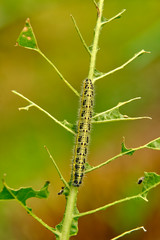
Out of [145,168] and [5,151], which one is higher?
[5,151]

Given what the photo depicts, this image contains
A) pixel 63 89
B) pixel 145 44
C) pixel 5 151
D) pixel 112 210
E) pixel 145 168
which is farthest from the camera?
pixel 63 89

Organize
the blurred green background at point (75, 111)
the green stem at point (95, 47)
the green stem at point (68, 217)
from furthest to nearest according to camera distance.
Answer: the blurred green background at point (75, 111) → the green stem at point (95, 47) → the green stem at point (68, 217)

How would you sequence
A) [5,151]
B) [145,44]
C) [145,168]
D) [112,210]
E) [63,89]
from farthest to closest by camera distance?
[63,89], [5,151], [145,168], [112,210], [145,44]

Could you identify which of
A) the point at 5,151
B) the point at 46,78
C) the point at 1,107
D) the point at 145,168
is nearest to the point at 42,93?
the point at 46,78

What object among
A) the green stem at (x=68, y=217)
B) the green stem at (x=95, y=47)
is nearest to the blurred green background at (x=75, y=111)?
the green stem at (x=95, y=47)

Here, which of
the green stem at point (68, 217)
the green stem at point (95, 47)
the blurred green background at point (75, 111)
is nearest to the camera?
the green stem at point (68, 217)

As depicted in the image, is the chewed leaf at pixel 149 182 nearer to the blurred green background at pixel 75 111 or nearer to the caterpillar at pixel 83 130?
the caterpillar at pixel 83 130

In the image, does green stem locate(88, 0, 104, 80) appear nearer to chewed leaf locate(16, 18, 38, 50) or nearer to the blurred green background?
chewed leaf locate(16, 18, 38, 50)

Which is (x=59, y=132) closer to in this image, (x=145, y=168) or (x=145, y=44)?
(x=145, y=168)

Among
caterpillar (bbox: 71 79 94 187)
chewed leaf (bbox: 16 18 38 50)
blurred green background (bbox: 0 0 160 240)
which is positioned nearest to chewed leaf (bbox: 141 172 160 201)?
caterpillar (bbox: 71 79 94 187)
